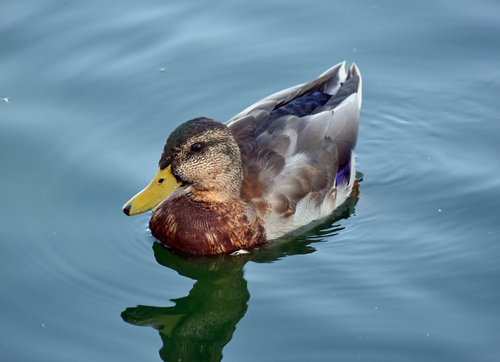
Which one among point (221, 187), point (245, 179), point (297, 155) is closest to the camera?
point (221, 187)

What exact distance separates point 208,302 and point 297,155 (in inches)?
66.1

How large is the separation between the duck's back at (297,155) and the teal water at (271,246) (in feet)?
1.04

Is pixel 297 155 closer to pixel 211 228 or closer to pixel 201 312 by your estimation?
pixel 211 228

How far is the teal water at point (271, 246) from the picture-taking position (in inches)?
213

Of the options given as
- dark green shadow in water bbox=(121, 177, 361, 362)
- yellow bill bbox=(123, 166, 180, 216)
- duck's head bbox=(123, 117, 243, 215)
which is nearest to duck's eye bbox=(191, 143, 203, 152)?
duck's head bbox=(123, 117, 243, 215)

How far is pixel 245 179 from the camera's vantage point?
6363 millimetres

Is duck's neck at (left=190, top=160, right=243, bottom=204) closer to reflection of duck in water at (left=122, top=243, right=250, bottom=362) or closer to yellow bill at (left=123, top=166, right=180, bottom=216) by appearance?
yellow bill at (left=123, top=166, right=180, bottom=216)

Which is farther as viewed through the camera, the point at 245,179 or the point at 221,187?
the point at 245,179

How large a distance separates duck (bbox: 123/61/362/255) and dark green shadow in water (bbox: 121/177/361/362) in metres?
0.11

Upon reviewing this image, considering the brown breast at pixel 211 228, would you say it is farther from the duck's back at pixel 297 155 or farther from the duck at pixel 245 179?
the duck's back at pixel 297 155

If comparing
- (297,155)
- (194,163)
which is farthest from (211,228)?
(297,155)

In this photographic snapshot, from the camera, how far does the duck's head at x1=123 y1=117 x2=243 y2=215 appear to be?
19.4 ft

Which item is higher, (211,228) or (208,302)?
(211,228)

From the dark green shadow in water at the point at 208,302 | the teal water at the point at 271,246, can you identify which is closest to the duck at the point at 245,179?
the dark green shadow in water at the point at 208,302
